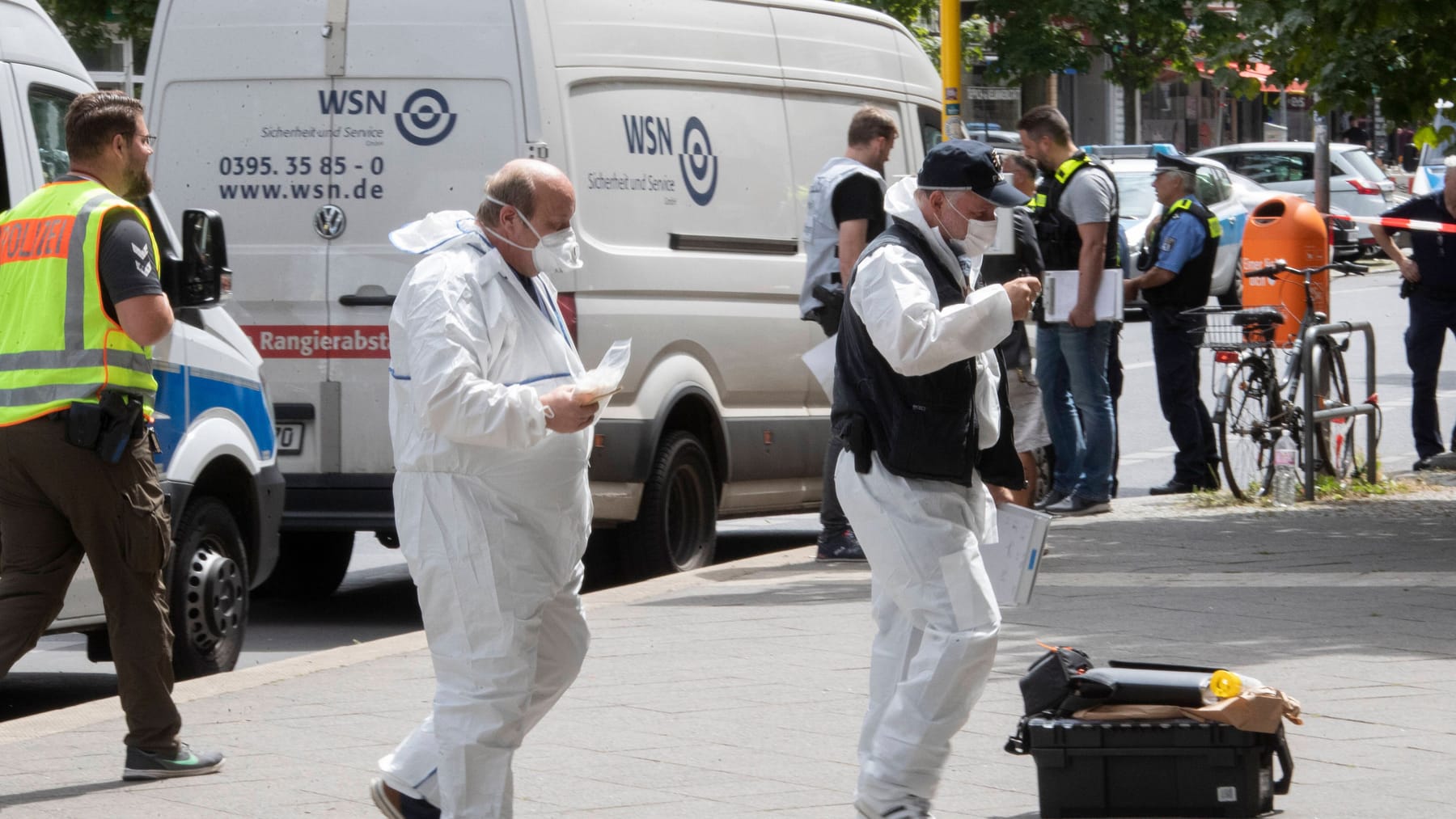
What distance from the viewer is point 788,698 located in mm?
6531

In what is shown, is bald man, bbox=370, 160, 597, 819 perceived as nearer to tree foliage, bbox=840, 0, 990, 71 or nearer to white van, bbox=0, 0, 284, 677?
white van, bbox=0, 0, 284, 677

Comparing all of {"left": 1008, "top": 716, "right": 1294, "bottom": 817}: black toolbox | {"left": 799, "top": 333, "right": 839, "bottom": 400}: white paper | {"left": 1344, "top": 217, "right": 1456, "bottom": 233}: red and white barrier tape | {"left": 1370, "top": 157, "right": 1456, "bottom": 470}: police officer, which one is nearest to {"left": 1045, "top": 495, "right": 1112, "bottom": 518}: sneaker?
{"left": 1370, "top": 157, "right": 1456, "bottom": 470}: police officer

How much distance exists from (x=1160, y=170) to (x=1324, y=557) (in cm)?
340

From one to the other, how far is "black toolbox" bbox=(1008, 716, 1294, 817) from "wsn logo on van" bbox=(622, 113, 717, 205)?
4705mm

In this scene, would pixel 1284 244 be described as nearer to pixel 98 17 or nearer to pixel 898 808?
pixel 898 808

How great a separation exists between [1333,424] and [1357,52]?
2375 millimetres

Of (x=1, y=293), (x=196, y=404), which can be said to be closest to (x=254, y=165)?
(x=196, y=404)

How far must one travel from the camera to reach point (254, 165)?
29.4 feet

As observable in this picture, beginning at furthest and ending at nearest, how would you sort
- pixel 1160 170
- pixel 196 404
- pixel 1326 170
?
pixel 1326 170
pixel 1160 170
pixel 196 404

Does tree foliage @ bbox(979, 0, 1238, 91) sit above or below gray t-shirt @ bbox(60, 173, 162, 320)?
above

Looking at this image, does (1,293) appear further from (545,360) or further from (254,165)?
(254,165)

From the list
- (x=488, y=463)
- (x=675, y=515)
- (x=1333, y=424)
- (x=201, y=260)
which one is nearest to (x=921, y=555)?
(x=488, y=463)

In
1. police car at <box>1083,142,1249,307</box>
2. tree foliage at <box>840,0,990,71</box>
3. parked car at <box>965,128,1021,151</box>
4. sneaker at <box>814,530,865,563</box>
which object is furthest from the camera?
parked car at <box>965,128,1021,151</box>

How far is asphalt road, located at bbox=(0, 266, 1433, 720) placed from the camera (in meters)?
8.06
